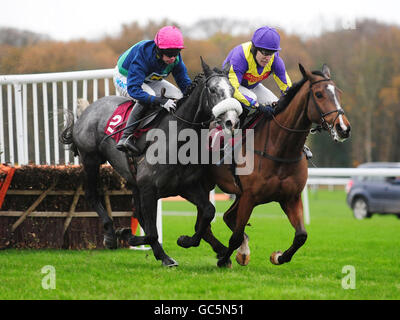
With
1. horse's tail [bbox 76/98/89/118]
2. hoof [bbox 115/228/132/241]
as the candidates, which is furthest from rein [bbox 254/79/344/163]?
horse's tail [bbox 76/98/89/118]

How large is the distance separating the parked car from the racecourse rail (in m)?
12.1

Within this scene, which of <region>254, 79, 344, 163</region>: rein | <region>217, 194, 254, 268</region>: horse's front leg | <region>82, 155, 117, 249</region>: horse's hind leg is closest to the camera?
<region>254, 79, 344, 163</region>: rein

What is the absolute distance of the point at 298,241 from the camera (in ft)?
20.9

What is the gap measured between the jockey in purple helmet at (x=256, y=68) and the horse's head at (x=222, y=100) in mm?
233

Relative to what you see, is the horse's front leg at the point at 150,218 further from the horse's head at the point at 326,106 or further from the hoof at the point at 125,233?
the horse's head at the point at 326,106

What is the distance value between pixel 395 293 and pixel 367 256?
321cm

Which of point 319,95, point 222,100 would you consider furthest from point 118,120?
point 319,95

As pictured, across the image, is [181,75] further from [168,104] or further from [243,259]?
[243,259]

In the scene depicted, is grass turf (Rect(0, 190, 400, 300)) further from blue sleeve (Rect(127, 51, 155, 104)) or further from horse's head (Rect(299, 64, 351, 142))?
blue sleeve (Rect(127, 51, 155, 104))

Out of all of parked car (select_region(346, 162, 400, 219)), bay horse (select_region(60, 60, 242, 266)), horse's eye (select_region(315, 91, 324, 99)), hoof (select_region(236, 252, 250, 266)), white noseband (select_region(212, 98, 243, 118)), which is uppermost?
horse's eye (select_region(315, 91, 324, 99))

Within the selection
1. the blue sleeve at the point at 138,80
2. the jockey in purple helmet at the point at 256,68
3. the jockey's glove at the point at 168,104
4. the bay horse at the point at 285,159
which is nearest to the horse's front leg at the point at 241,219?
the bay horse at the point at 285,159

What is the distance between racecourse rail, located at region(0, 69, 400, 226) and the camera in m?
8.95

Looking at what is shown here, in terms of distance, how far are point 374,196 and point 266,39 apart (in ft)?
45.5

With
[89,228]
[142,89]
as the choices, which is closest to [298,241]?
[142,89]
